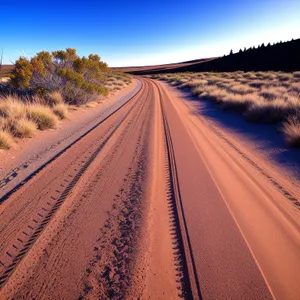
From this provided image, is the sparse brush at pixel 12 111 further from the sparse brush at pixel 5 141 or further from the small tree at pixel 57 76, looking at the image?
the small tree at pixel 57 76

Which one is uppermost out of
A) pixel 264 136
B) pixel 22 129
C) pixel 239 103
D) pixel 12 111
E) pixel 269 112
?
pixel 12 111

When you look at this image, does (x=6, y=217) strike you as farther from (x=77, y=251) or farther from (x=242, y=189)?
(x=242, y=189)

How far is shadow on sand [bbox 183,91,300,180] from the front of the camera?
15.8ft

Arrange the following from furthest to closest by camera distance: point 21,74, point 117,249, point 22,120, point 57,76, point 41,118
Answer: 1. point 57,76
2. point 21,74
3. point 41,118
4. point 22,120
5. point 117,249

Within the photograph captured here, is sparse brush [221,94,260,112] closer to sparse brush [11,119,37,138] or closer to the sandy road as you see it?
the sandy road

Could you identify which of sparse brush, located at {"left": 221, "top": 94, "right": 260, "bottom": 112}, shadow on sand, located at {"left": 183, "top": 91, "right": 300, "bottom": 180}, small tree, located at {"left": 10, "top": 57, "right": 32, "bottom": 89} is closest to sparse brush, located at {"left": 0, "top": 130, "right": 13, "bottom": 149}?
small tree, located at {"left": 10, "top": 57, "right": 32, "bottom": 89}

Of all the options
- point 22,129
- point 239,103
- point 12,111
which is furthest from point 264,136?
point 12,111

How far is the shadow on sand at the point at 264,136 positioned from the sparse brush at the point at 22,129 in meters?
7.21

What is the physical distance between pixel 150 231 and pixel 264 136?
19.1 feet

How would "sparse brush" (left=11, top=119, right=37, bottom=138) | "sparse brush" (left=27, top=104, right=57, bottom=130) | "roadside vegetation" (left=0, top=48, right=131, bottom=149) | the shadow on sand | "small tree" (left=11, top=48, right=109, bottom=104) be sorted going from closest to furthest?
the shadow on sand → "sparse brush" (left=11, top=119, right=37, bottom=138) → "sparse brush" (left=27, top=104, right=57, bottom=130) → "roadside vegetation" (left=0, top=48, right=131, bottom=149) → "small tree" (left=11, top=48, right=109, bottom=104)

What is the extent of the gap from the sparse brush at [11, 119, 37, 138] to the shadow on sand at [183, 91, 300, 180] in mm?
7214

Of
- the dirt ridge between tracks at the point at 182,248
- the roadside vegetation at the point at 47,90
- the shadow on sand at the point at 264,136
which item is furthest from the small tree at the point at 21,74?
the dirt ridge between tracks at the point at 182,248

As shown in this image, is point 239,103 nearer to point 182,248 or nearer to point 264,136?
point 264,136

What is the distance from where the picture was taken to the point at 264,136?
6680 millimetres
